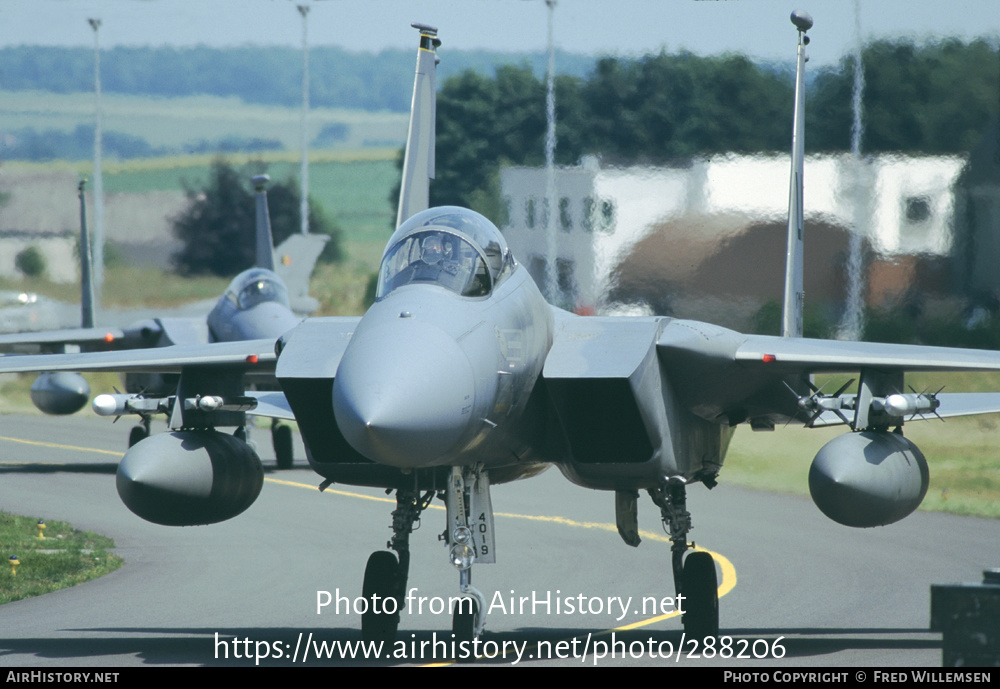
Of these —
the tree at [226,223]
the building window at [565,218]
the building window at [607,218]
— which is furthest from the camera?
the tree at [226,223]

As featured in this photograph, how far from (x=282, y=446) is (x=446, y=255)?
1772 cm

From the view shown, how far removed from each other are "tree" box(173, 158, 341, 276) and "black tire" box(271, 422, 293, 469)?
37.2ft

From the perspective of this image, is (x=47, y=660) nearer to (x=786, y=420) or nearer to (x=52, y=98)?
(x=786, y=420)

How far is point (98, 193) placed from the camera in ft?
124

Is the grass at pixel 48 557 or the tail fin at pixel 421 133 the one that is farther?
the grass at pixel 48 557

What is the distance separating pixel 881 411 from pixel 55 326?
28263 mm

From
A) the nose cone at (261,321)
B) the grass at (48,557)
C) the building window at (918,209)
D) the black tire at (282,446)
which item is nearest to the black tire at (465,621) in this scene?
the grass at (48,557)

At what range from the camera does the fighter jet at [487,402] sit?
325 inches

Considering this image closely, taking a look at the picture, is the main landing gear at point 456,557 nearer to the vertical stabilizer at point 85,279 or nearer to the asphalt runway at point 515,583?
the asphalt runway at point 515,583

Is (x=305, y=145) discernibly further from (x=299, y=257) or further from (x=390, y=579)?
(x=390, y=579)

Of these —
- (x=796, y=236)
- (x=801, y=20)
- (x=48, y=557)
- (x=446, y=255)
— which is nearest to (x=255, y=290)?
(x=48, y=557)

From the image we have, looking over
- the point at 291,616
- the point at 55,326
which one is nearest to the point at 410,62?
the point at 55,326

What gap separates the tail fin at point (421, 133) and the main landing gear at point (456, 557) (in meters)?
3.89

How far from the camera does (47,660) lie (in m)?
9.58
